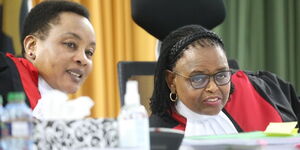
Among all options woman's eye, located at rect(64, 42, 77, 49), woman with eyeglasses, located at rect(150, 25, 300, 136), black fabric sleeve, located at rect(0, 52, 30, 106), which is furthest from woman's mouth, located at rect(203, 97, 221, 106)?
black fabric sleeve, located at rect(0, 52, 30, 106)

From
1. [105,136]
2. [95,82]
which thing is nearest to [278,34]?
[95,82]

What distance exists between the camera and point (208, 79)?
162cm

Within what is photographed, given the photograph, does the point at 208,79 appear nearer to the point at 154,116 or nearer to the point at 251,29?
the point at 154,116

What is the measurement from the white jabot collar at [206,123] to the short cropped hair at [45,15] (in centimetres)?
51

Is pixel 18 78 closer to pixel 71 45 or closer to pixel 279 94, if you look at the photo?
pixel 71 45

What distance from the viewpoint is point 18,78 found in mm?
1541

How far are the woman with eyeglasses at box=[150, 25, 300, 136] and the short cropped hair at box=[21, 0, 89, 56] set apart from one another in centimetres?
36

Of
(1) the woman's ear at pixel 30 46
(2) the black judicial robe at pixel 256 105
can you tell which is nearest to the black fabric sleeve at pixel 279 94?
(2) the black judicial robe at pixel 256 105

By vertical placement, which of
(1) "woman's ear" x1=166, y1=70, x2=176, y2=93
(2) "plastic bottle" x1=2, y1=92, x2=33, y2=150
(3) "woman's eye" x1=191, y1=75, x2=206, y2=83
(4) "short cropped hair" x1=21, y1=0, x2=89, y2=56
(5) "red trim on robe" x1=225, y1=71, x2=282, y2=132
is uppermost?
(4) "short cropped hair" x1=21, y1=0, x2=89, y2=56

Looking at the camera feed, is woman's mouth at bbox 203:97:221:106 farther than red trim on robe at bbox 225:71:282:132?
No

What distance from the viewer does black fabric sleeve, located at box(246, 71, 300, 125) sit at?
1.90 m

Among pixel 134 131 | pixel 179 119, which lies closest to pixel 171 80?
pixel 179 119

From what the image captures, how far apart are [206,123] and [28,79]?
61 centimetres

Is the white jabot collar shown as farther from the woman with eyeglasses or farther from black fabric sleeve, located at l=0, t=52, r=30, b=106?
black fabric sleeve, located at l=0, t=52, r=30, b=106
